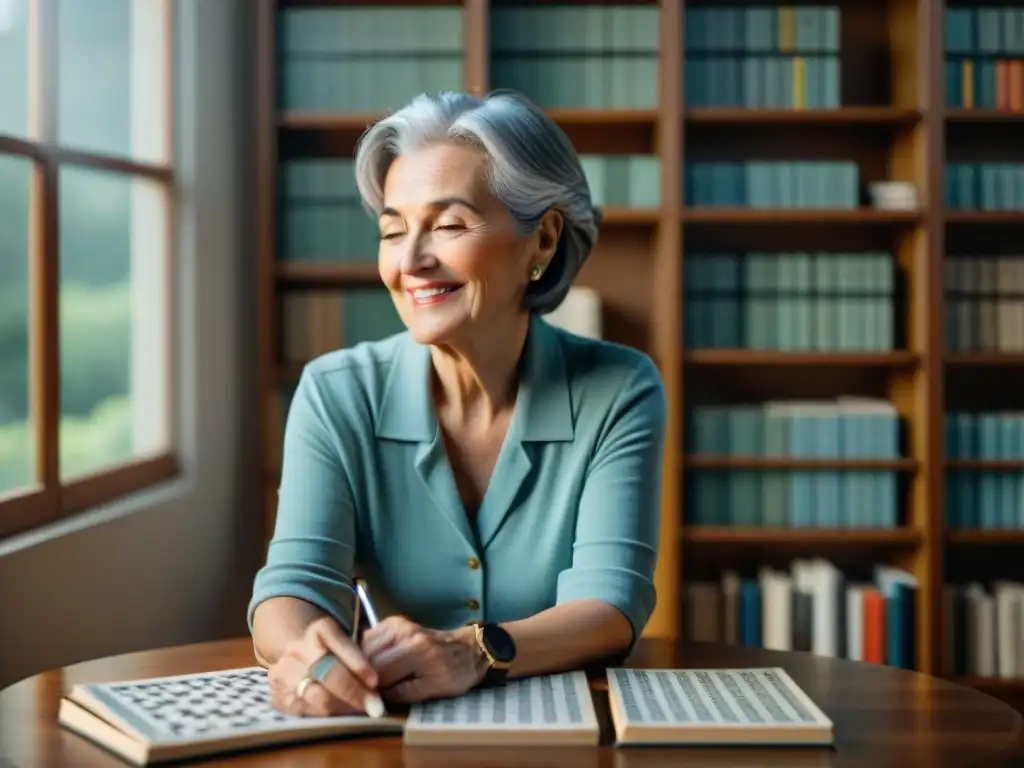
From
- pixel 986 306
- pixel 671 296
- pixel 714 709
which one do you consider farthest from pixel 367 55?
pixel 714 709

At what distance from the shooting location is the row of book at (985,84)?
3689 millimetres

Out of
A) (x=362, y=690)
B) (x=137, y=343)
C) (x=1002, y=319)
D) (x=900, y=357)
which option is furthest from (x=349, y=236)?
(x=362, y=690)

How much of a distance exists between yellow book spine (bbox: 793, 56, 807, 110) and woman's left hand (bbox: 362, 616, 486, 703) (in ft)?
8.86

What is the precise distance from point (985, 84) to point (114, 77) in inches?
93.5

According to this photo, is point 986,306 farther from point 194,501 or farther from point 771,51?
point 194,501

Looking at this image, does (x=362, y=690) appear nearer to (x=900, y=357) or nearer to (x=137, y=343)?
(x=137, y=343)

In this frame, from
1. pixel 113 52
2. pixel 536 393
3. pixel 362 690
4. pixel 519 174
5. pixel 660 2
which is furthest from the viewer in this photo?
pixel 660 2

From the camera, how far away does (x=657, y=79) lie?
3660mm

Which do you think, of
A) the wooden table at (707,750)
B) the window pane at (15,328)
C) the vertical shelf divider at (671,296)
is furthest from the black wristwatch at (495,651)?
the vertical shelf divider at (671,296)

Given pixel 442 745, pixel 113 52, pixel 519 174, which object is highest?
pixel 113 52

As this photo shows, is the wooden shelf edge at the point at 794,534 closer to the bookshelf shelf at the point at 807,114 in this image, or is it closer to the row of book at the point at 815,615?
the row of book at the point at 815,615

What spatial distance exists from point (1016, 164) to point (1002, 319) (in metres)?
0.50

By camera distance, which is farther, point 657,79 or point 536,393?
point 657,79

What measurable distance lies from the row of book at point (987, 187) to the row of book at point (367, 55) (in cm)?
145
